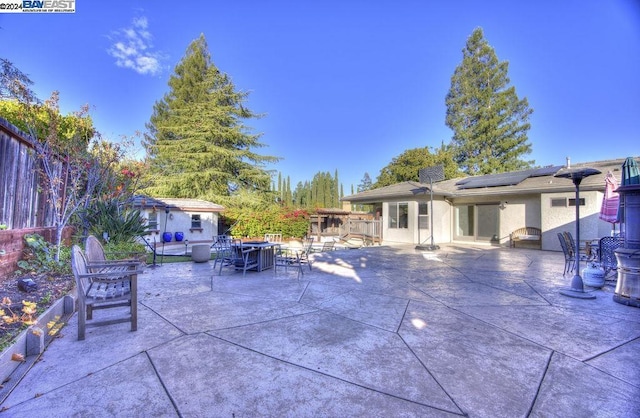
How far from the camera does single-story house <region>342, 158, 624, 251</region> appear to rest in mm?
10531

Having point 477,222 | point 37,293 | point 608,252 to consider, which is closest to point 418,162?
point 477,222

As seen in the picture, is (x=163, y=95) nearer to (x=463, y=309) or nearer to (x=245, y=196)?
(x=245, y=196)

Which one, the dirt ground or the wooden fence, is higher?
the wooden fence

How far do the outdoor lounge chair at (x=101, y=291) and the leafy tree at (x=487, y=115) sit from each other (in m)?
28.5

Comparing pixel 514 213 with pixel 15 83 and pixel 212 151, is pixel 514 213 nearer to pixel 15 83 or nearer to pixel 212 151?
pixel 15 83

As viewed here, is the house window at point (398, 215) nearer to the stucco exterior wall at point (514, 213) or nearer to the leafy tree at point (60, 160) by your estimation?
the stucco exterior wall at point (514, 213)

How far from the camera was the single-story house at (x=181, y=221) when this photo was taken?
14.9 m

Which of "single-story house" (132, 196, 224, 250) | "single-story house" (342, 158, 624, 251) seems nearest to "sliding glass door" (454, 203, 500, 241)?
"single-story house" (342, 158, 624, 251)

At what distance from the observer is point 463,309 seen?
417 centimetres

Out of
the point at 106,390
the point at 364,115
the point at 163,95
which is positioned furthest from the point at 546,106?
the point at 163,95

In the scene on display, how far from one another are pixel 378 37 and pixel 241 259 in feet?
43.1

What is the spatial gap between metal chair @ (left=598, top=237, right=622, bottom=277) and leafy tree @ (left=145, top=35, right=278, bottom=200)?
20.3 metres

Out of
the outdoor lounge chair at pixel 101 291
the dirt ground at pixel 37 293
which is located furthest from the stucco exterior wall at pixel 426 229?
the dirt ground at pixel 37 293

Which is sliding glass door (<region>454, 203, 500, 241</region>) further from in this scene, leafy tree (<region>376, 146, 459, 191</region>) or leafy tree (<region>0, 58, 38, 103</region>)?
leafy tree (<region>0, 58, 38, 103</region>)
